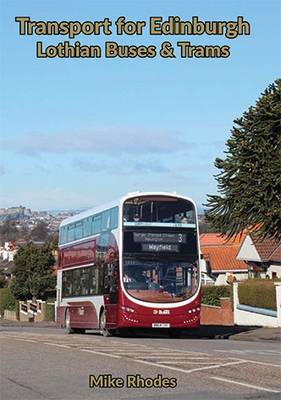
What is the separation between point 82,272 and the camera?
29.7 metres

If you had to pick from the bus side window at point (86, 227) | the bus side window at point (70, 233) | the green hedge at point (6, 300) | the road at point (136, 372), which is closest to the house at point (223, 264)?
the green hedge at point (6, 300)

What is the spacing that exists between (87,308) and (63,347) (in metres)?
10.2

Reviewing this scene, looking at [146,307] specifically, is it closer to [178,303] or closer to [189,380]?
[178,303]

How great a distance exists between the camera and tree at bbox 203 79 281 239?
105ft

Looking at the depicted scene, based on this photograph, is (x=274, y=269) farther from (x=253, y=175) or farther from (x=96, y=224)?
(x=96, y=224)

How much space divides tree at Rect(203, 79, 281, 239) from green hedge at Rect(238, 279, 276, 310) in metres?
2.85

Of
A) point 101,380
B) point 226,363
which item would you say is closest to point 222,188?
point 226,363

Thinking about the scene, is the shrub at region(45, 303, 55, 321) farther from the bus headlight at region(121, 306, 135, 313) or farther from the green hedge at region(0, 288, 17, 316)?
the bus headlight at region(121, 306, 135, 313)

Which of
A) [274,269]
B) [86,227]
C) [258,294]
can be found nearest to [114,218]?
[86,227]

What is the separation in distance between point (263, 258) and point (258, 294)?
16918 millimetres

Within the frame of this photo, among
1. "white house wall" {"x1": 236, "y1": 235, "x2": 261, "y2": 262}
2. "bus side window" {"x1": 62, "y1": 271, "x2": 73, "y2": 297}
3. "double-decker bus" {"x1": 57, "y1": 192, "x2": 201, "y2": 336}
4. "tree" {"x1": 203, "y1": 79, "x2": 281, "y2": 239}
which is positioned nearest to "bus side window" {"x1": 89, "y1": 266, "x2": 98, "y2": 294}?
"double-decker bus" {"x1": 57, "y1": 192, "x2": 201, "y2": 336}

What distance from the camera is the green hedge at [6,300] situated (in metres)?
81.7

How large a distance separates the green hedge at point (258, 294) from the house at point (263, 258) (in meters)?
12.7

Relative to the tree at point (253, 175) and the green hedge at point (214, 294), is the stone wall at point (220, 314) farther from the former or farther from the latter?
the tree at point (253, 175)
